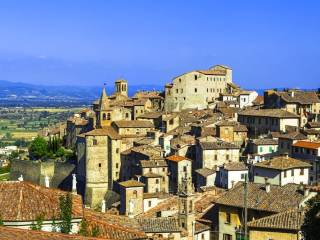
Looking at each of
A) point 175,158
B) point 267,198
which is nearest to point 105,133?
point 175,158

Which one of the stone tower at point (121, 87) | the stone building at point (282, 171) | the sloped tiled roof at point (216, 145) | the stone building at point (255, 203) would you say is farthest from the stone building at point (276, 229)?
the stone tower at point (121, 87)

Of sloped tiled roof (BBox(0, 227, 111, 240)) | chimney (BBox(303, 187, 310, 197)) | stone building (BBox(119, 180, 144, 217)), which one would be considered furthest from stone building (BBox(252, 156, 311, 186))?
sloped tiled roof (BBox(0, 227, 111, 240))

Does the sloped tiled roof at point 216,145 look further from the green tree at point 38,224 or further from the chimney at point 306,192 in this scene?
the green tree at point 38,224

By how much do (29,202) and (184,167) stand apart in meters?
44.7

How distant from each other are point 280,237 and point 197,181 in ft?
99.4

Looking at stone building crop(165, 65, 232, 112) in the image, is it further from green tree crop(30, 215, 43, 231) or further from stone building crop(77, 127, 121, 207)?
green tree crop(30, 215, 43, 231)

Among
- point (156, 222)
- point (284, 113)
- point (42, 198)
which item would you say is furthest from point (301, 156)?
point (42, 198)

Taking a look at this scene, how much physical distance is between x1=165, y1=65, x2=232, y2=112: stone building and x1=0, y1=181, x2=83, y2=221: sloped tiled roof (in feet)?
241

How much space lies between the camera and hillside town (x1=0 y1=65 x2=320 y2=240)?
28.7 metres

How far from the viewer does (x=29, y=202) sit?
871 inches

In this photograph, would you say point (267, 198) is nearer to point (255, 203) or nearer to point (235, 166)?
point (255, 203)

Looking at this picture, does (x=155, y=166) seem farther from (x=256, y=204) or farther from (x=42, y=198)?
(x=42, y=198)

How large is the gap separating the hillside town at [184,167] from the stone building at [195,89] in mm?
154

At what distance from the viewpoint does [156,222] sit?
4038 cm
